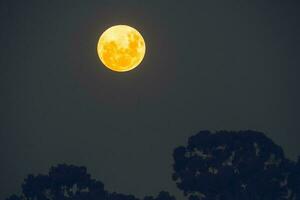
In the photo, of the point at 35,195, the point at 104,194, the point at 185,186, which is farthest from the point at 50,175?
the point at 185,186

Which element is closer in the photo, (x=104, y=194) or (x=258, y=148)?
(x=104, y=194)

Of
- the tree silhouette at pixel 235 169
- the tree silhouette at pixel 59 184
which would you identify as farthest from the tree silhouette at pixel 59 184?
the tree silhouette at pixel 235 169

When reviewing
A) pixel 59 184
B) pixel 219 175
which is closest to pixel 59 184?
pixel 59 184

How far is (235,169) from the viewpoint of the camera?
47.9 metres

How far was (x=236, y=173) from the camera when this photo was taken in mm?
47625

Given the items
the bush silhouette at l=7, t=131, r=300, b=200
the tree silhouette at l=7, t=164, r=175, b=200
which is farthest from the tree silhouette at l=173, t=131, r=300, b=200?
the tree silhouette at l=7, t=164, r=175, b=200

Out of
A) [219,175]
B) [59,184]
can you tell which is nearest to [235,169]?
[219,175]

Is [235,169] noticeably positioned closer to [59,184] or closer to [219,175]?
[219,175]

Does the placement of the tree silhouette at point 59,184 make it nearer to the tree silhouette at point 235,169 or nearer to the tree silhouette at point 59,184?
the tree silhouette at point 59,184

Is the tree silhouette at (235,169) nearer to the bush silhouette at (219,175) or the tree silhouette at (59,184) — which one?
the bush silhouette at (219,175)

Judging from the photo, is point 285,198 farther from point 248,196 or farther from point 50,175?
point 50,175

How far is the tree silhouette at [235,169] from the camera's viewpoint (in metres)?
47.0

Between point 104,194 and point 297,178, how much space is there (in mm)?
13336

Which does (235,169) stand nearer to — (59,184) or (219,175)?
(219,175)
